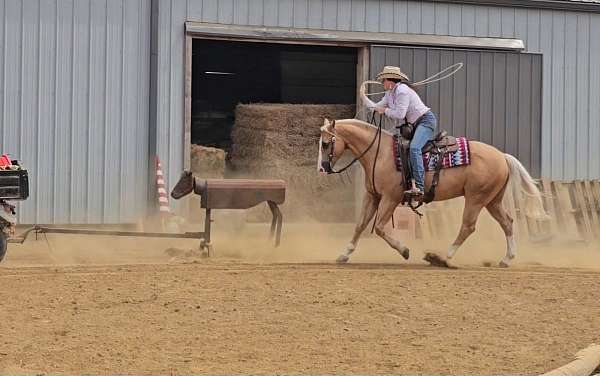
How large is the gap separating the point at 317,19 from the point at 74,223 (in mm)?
5621

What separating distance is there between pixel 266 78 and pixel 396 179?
11.4m

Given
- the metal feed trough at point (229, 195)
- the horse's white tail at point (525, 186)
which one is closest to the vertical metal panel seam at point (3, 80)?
the metal feed trough at point (229, 195)

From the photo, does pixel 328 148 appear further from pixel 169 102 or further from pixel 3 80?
pixel 3 80

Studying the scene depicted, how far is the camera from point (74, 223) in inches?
631

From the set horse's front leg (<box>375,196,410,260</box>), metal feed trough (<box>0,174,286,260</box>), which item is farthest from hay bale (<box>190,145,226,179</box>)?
horse's front leg (<box>375,196,410,260</box>)

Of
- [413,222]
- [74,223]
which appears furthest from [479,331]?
[74,223]

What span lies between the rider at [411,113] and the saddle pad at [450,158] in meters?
0.16

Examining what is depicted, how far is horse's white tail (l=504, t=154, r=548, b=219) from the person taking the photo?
514 inches

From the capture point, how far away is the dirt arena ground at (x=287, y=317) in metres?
6.94

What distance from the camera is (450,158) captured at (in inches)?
499

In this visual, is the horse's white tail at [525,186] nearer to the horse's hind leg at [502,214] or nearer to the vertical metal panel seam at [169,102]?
the horse's hind leg at [502,214]

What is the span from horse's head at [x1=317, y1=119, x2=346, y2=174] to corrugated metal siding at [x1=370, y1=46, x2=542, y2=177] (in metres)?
5.67

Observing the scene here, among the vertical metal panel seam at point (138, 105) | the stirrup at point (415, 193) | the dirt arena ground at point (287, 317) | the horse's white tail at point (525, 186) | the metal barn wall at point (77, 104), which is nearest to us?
the dirt arena ground at point (287, 317)

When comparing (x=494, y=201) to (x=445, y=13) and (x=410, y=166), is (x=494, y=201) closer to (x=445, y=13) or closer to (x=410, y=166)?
(x=410, y=166)
